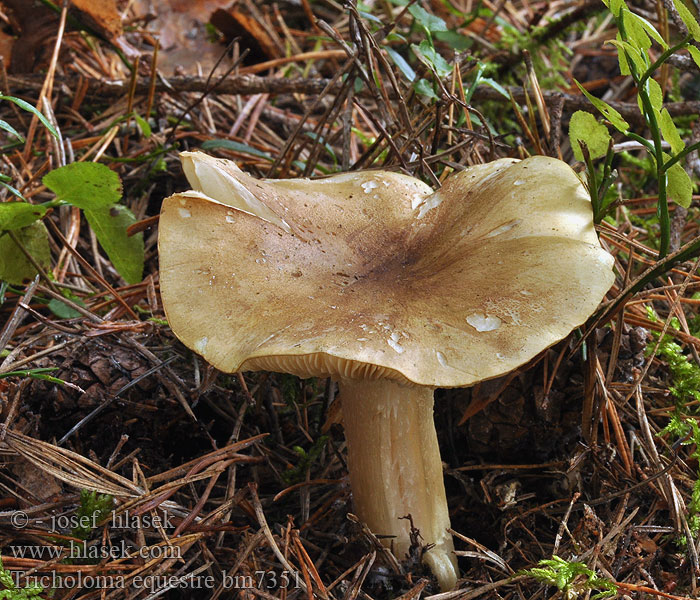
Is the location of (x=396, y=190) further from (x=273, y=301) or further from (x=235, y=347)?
(x=235, y=347)

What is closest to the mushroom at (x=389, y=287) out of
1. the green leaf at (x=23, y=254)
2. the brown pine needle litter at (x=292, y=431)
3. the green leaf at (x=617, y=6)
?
the brown pine needle litter at (x=292, y=431)

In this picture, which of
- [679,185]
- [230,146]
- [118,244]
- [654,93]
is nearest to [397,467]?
[679,185]

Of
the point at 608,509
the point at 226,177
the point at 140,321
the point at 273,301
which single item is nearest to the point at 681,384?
the point at 608,509

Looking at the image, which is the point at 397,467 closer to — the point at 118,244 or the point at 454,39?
the point at 118,244

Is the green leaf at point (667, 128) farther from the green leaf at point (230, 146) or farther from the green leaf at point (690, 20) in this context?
the green leaf at point (230, 146)

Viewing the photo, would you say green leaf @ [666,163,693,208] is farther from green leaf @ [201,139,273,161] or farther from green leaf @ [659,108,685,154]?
green leaf @ [201,139,273,161]
